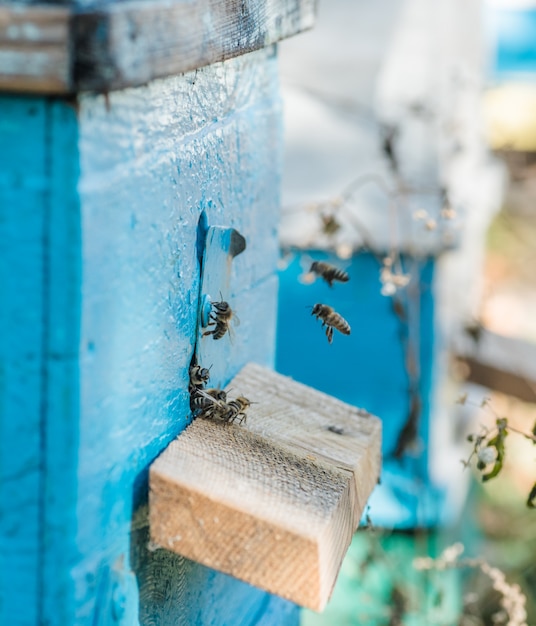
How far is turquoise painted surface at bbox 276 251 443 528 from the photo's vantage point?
3.21m

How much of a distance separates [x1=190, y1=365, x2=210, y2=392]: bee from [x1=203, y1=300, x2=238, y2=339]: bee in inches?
2.2

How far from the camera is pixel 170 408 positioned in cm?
128

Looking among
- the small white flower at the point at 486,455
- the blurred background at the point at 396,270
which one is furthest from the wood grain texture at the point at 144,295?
the blurred background at the point at 396,270

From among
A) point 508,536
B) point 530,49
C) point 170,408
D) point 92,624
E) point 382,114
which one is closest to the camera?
point 92,624

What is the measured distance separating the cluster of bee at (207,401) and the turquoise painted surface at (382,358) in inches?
71.1

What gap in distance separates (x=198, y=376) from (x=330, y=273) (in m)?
0.87

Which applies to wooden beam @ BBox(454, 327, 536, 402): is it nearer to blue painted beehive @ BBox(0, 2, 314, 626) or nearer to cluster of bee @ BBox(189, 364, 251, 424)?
cluster of bee @ BBox(189, 364, 251, 424)

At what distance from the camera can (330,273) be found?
218 cm

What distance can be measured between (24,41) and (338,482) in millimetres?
717

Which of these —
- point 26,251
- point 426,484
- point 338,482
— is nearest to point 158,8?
point 26,251

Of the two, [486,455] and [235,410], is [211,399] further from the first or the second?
[486,455]

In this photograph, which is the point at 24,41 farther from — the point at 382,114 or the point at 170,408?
the point at 382,114

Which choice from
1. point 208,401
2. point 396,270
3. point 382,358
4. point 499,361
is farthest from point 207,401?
point 499,361

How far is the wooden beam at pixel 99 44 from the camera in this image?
0.88 m
